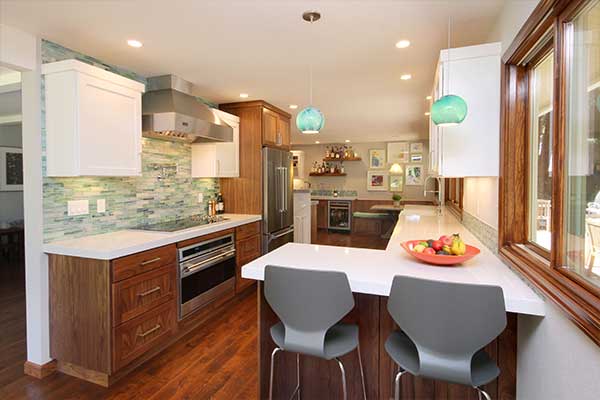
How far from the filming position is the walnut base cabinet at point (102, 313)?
80.7 inches

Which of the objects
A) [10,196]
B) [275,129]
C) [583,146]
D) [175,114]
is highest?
[275,129]

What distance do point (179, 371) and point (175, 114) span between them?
6.70 feet

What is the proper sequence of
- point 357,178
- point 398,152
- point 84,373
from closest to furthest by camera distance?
point 84,373 → point 398,152 → point 357,178

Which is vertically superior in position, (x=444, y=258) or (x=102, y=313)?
(x=444, y=258)

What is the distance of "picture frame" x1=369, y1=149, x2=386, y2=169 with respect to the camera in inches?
334

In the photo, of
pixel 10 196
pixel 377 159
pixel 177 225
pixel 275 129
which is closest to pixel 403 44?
pixel 275 129

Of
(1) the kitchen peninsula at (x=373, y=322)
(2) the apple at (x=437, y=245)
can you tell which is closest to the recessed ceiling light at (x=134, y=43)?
(1) the kitchen peninsula at (x=373, y=322)

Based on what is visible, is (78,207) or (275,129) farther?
(275,129)

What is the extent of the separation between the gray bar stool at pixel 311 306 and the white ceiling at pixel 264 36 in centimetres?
154

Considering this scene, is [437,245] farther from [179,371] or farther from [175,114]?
[175,114]

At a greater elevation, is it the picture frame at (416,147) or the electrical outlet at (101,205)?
the picture frame at (416,147)

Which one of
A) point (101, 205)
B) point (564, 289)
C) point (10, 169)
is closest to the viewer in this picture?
point (564, 289)

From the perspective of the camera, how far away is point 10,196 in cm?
555

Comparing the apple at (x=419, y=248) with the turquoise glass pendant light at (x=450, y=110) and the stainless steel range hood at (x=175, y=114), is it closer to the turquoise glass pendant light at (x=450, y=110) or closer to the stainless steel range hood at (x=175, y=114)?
the turquoise glass pendant light at (x=450, y=110)
